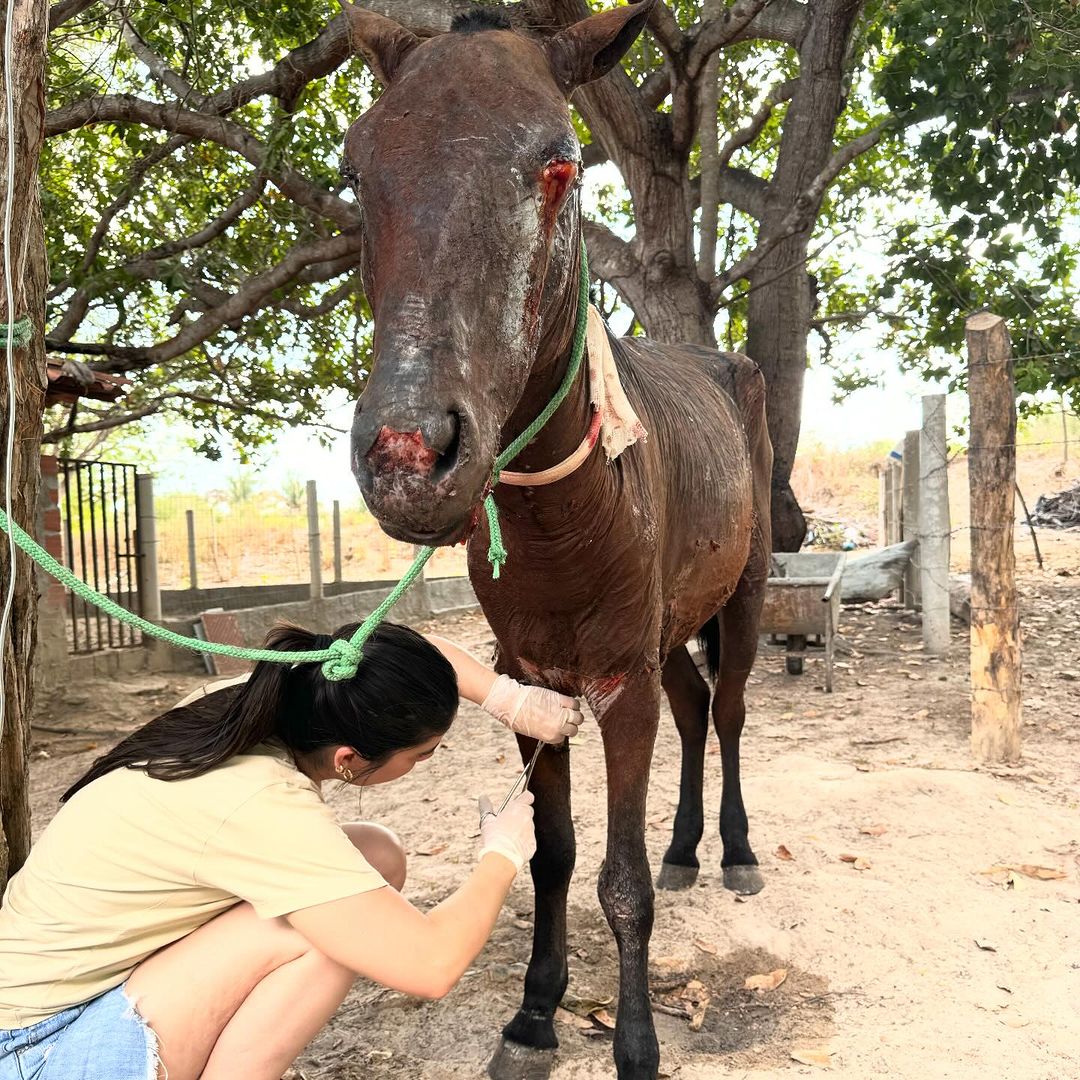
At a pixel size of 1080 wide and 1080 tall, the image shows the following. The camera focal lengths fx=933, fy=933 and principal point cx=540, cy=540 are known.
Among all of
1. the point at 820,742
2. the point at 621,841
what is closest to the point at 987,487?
the point at 820,742

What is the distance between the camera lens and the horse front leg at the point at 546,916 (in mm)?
2859

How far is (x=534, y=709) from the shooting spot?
2.76 m

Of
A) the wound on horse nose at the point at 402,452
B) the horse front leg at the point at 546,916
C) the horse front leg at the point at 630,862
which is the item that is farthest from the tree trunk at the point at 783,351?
the wound on horse nose at the point at 402,452

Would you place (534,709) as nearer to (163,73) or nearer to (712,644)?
(712,644)

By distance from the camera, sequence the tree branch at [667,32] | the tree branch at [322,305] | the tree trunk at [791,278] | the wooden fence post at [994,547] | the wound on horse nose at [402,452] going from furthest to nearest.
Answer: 1. the tree branch at [322,305]
2. the tree trunk at [791,278]
3. the tree branch at [667,32]
4. the wooden fence post at [994,547]
5. the wound on horse nose at [402,452]

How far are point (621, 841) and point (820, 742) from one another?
3.77 metres

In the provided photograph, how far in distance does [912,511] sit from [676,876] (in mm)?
6721

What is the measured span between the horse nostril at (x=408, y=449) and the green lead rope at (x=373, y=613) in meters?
0.28

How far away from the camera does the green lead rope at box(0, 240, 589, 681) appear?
1.75 m

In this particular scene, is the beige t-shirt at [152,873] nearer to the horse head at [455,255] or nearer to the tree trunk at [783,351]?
the horse head at [455,255]

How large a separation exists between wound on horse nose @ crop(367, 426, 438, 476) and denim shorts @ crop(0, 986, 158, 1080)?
4.64 ft

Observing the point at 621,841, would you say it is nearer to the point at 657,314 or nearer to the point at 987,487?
the point at 987,487

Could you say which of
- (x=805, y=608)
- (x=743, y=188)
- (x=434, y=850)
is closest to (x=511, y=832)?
(x=434, y=850)

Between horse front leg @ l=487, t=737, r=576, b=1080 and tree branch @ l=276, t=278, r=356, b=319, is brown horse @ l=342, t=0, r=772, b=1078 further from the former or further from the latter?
tree branch @ l=276, t=278, r=356, b=319
